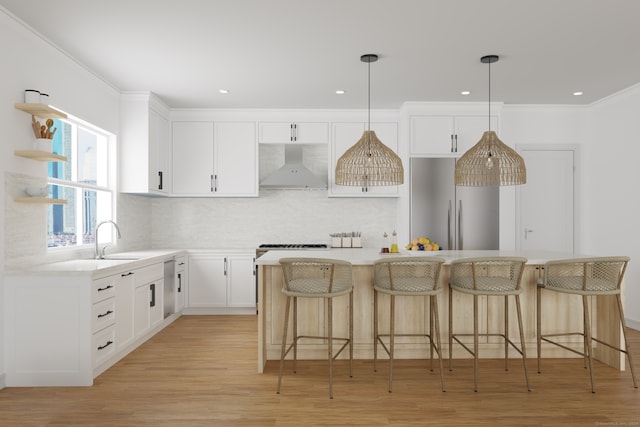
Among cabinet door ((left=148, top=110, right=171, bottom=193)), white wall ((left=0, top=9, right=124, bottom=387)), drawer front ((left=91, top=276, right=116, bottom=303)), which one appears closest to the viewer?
white wall ((left=0, top=9, right=124, bottom=387))

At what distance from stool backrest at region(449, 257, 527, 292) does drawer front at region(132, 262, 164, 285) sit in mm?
2856

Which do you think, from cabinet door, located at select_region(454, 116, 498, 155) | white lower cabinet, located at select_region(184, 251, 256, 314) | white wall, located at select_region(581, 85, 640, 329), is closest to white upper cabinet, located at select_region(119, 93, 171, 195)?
white lower cabinet, located at select_region(184, 251, 256, 314)

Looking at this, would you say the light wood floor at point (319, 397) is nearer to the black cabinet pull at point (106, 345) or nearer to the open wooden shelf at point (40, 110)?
the black cabinet pull at point (106, 345)

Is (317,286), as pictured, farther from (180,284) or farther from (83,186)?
(180,284)

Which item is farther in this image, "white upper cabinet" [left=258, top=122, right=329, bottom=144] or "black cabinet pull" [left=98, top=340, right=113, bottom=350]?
"white upper cabinet" [left=258, top=122, right=329, bottom=144]

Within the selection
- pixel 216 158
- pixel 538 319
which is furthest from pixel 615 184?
pixel 216 158

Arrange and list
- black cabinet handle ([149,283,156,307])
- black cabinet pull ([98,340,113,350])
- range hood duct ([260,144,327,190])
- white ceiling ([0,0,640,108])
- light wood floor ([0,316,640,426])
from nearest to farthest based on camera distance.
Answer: light wood floor ([0,316,640,426]) → white ceiling ([0,0,640,108]) → black cabinet pull ([98,340,113,350]) → black cabinet handle ([149,283,156,307]) → range hood duct ([260,144,327,190])

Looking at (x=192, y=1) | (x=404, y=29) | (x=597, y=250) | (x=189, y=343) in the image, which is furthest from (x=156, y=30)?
(x=597, y=250)

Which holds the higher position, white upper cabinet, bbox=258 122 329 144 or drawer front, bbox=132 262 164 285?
white upper cabinet, bbox=258 122 329 144

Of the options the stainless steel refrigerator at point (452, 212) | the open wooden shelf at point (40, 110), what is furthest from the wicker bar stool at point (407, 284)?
the open wooden shelf at point (40, 110)

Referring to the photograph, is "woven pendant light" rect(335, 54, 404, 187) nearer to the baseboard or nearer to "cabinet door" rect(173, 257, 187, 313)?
"cabinet door" rect(173, 257, 187, 313)

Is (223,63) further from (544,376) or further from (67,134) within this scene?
(544,376)

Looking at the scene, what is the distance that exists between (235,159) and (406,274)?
3.09 m

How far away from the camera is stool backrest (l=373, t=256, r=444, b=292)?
304 centimetres
